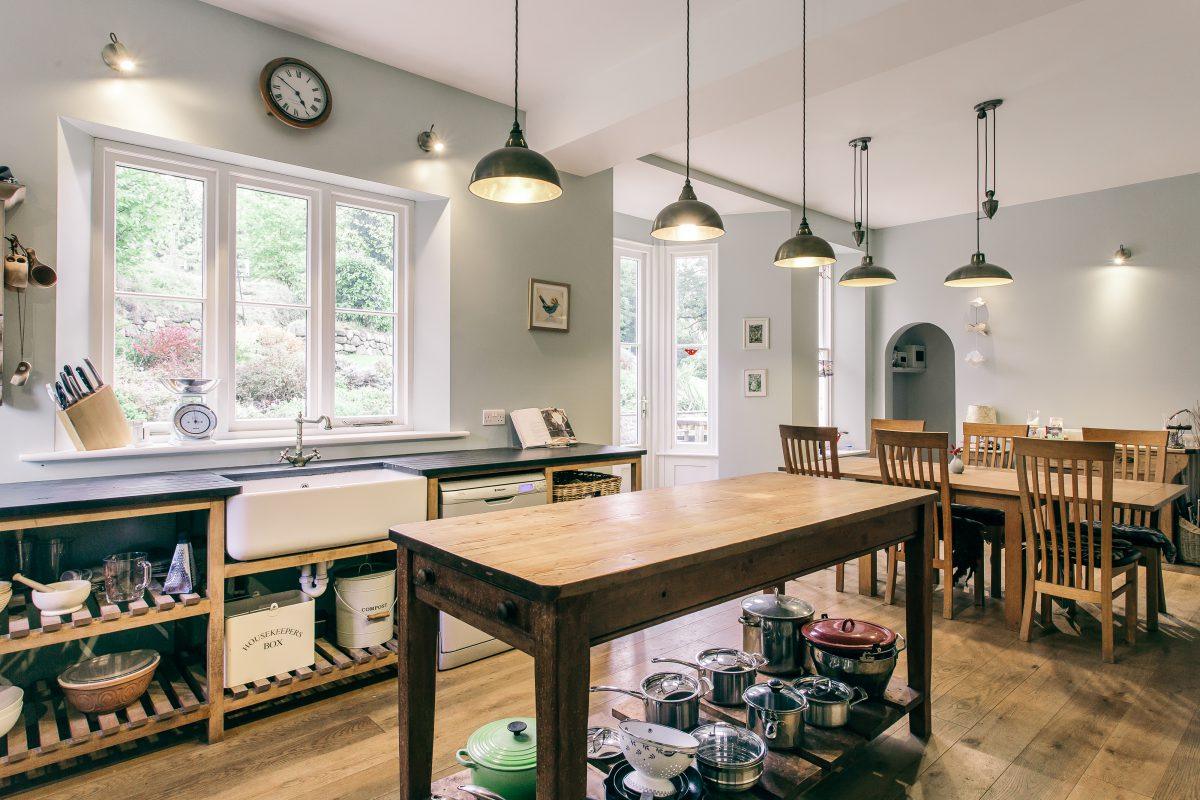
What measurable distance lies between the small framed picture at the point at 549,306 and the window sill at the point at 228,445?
84 centimetres

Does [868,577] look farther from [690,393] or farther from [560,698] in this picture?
[560,698]

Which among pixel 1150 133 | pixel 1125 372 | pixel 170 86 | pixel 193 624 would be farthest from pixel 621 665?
pixel 1125 372

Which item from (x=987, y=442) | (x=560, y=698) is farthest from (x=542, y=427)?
(x=987, y=442)

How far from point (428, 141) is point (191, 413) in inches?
70.9

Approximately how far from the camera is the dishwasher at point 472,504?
2.91m

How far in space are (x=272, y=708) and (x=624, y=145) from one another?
326 cm

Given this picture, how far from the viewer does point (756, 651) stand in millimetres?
2332

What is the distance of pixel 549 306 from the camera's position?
4066 millimetres

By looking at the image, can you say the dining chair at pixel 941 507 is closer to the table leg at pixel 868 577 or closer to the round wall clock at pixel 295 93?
the table leg at pixel 868 577

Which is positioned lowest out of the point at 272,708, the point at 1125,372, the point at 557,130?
the point at 272,708

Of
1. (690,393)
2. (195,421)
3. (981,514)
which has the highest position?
(690,393)

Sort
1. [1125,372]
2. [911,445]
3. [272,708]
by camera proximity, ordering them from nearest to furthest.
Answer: [272,708], [911,445], [1125,372]

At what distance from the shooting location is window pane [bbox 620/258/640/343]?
6250 millimetres

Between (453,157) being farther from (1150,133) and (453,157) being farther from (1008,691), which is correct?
(1150,133)
